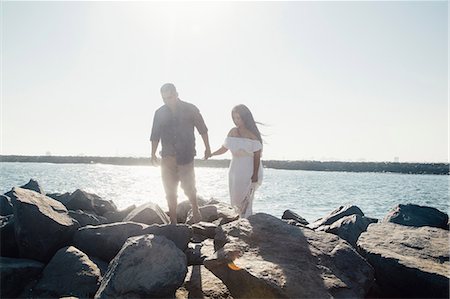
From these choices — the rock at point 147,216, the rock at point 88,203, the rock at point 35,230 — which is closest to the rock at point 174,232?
the rock at point 35,230

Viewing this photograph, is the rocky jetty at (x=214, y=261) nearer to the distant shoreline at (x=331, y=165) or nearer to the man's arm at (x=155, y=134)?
the man's arm at (x=155, y=134)

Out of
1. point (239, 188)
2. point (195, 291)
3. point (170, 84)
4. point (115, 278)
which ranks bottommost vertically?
point (195, 291)

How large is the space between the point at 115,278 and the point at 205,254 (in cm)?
140

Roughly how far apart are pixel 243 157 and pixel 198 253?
2.50m

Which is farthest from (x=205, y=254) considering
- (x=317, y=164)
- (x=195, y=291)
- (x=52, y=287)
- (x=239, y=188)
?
(x=317, y=164)

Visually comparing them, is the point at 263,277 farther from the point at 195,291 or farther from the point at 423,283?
the point at 423,283

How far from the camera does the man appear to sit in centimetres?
591

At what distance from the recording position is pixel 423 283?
11.5ft

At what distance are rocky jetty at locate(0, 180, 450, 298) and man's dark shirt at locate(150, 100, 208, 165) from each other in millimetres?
1710

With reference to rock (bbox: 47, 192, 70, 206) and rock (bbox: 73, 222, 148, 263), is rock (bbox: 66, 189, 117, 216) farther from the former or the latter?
rock (bbox: 73, 222, 148, 263)

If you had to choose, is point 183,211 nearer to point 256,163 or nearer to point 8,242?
point 256,163

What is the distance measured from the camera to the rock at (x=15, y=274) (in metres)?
3.66

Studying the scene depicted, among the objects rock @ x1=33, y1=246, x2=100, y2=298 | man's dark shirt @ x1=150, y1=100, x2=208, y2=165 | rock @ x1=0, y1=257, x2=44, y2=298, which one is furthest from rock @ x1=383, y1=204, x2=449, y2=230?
rock @ x1=0, y1=257, x2=44, y2=298

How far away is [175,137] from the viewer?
19.4 ft
